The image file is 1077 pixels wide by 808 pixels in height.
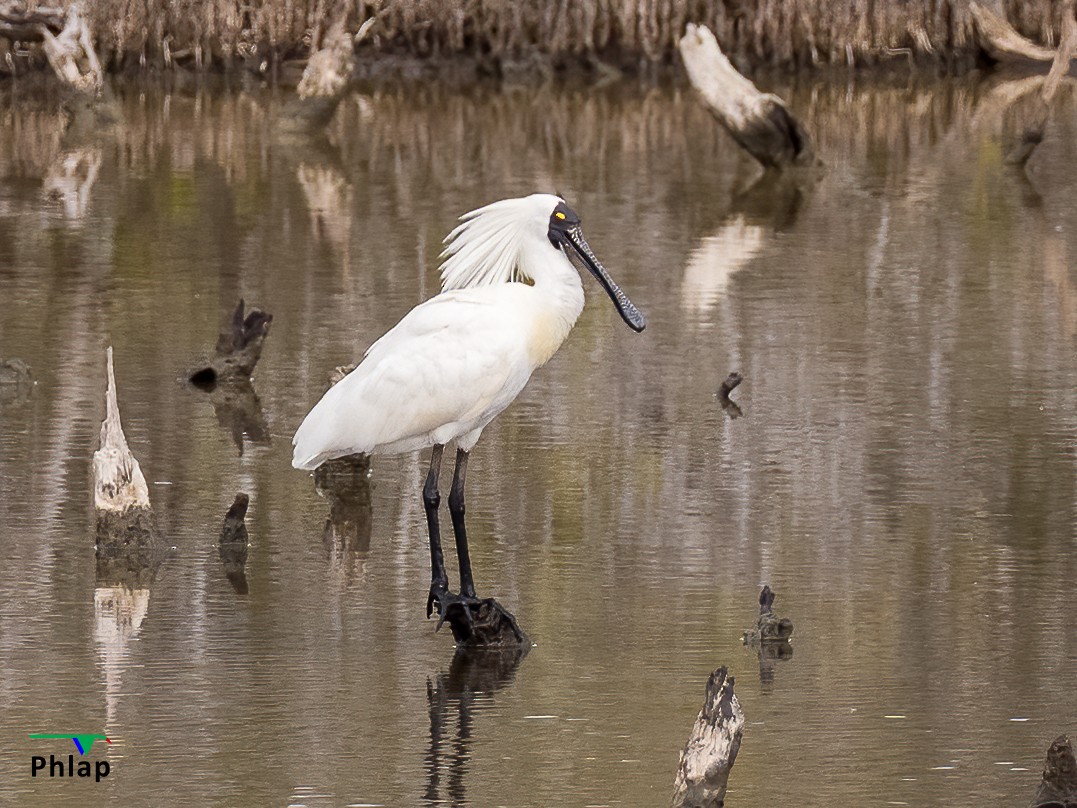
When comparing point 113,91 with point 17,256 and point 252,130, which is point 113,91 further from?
point 17,256

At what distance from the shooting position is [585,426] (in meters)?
12.9

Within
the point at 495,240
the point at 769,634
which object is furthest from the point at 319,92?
the point at 769,634

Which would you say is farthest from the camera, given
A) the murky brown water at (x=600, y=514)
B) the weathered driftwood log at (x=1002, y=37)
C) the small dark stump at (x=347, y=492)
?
the weathered driftwood log at (x=1002, y=37)

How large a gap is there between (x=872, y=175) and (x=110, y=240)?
321 inches

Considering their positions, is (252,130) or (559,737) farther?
(252,130)

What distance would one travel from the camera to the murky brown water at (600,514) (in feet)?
25.3

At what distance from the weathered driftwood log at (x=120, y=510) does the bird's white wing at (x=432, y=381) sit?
1056mm

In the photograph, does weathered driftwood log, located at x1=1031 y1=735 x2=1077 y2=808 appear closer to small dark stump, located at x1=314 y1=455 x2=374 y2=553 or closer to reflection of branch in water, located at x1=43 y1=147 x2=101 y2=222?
small dark stump, located at x1=314 y1=455 x2=374 y2=553

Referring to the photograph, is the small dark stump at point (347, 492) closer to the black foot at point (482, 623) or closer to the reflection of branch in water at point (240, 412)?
the reflection of branch in water at point (240, 412)

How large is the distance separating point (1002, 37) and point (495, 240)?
1170 inches

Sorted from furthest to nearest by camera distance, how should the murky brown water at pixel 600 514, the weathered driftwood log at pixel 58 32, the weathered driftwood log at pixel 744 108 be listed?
the weathered driftwood log at pixel 58 32, the weathered driftwood log at pixel 744 108, the murky brown water at pixel 600 514

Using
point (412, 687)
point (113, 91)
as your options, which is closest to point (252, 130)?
point (113, 91)

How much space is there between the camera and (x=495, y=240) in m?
9.18

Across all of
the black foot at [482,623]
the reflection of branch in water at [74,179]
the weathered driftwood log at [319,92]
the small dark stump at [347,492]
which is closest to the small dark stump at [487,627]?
the black foot at [482,623]
